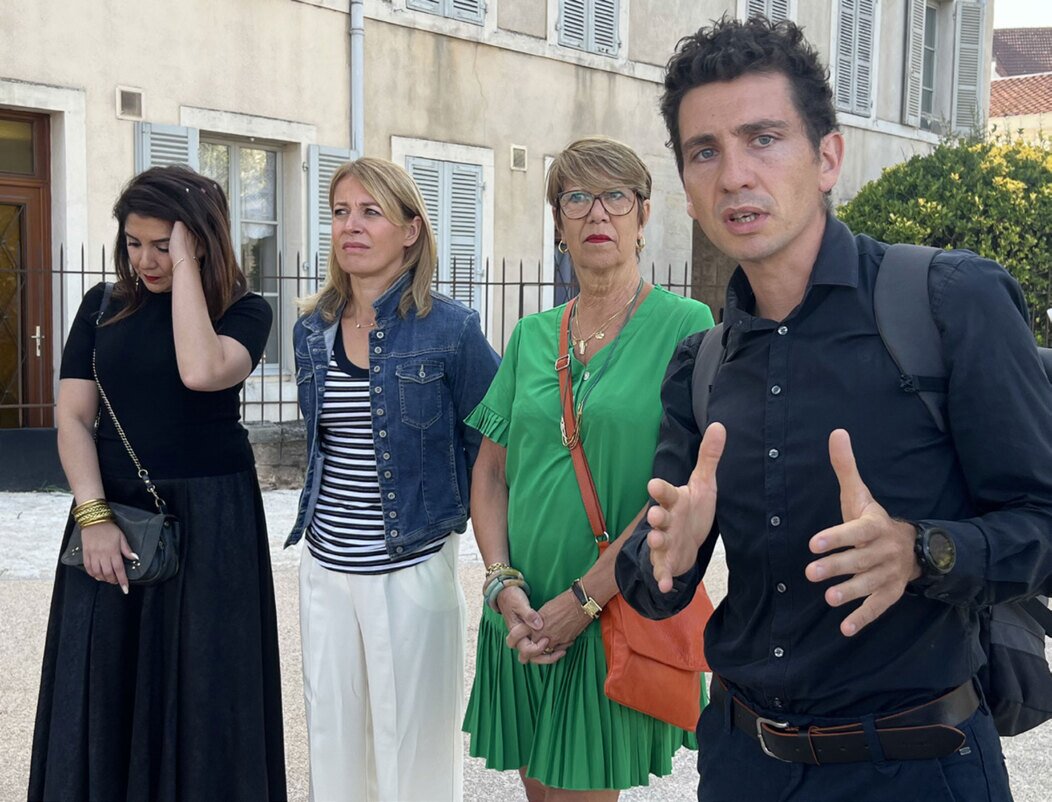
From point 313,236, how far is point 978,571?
33.3 feet

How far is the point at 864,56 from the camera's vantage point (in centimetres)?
1755

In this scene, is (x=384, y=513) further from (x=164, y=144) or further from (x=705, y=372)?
(x=164, y=144)

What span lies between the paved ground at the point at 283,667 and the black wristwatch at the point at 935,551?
2.54m

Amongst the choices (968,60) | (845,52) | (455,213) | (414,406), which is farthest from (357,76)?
(968,60)

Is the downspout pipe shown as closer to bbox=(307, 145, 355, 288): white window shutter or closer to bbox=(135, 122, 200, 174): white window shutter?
bbox=(307, 145, 355, 288): white window shutter

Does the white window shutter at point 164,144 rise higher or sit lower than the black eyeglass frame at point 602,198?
higher

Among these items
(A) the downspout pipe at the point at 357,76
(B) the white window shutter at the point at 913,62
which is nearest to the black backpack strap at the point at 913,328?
(A) the downspout pipe at the point at 357,76

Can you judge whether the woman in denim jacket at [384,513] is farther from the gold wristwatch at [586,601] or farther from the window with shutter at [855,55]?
the window with shutter at [855,55]

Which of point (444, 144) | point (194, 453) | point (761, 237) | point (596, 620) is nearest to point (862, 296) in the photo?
point (761, 237)

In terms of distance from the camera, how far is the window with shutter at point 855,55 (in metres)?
17.0

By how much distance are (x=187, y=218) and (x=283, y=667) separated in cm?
254

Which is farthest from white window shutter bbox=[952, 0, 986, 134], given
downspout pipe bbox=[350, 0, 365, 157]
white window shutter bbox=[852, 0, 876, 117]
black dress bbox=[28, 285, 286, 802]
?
black dress bbox=[28, 285, 286, 802]

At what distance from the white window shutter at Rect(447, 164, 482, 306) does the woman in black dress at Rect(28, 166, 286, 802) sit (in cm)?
920

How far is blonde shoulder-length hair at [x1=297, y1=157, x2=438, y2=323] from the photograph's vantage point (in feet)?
10.4
